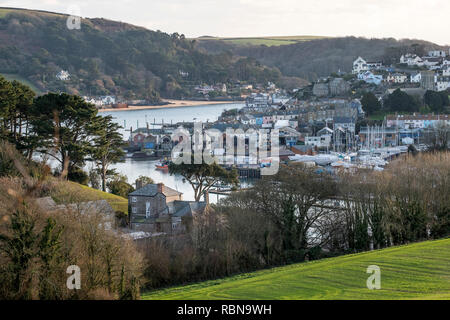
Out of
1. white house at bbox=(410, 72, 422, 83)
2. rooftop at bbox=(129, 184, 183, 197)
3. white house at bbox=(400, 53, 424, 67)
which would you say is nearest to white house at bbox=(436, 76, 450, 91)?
white house at bbox=(410, 72, 422, 83)

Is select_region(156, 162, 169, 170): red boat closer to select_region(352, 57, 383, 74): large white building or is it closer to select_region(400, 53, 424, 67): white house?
select_region(352, 57, 383, 74): large white building

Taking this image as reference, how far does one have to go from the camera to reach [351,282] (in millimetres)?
7145

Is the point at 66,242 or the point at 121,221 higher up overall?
the point at 66,242

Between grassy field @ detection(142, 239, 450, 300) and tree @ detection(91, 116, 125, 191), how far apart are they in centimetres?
867

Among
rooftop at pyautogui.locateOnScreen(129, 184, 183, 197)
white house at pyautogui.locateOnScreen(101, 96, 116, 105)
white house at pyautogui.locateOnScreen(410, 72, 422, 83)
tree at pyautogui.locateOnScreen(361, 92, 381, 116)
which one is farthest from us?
white house at pyautogui.locateOnScreen(101, 96, 116, 105)

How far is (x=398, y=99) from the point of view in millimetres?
34531

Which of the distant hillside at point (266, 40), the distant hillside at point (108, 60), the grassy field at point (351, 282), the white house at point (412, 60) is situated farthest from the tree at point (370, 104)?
the distant hillside at point (266, 40)

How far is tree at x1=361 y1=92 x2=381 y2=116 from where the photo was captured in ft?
115

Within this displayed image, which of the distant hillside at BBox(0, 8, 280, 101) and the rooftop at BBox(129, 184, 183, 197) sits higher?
the distant hillside at BBox(0, 8, 280, 101)

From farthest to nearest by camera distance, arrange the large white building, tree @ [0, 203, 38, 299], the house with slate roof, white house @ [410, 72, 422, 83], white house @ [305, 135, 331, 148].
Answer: the large white building
white house @ [410, 72, 422, 83]
white house @ [305, 135, 331, 148]
the house with slate roof
tree @ [0, 203, 38, 299]

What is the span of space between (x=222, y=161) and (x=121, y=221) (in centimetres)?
1516

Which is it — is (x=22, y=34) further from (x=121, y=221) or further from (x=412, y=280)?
(x=412, y=280)
